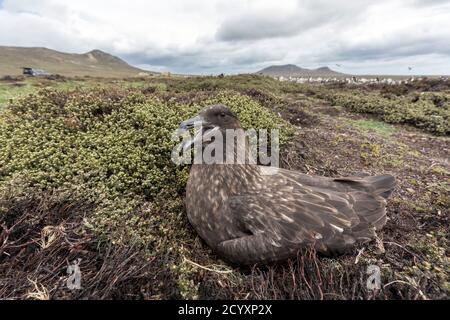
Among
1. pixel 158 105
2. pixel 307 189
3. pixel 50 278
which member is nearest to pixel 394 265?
pixel 307 189

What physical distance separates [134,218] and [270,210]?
5.86 ft

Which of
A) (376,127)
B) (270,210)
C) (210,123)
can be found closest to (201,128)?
(210,123)

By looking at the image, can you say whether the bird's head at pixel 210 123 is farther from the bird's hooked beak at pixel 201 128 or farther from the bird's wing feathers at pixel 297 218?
the bird's wing feathers at pixel 297 218

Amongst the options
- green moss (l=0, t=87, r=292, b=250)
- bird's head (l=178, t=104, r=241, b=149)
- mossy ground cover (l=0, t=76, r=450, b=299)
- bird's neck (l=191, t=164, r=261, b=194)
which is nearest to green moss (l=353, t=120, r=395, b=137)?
mossy ground cover (l=0, t=76, r=450, b=299)

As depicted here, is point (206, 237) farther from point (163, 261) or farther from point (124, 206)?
point (124, 206)

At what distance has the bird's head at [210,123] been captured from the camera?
380 centimetres


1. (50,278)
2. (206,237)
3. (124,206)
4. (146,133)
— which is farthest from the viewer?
(146,133)

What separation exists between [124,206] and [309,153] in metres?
4.20

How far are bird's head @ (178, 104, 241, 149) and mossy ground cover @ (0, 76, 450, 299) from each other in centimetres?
115

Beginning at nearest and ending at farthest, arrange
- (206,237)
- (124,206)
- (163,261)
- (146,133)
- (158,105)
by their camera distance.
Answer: (163,261) < (206,237) < (124,206) < (146,133) < (158,105)

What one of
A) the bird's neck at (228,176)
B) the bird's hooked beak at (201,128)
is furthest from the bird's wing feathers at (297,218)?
the bird's hooked beak at (201,128)

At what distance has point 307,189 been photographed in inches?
159

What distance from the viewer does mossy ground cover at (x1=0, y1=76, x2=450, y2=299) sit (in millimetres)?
2963

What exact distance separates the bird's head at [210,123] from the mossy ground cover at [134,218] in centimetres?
115
